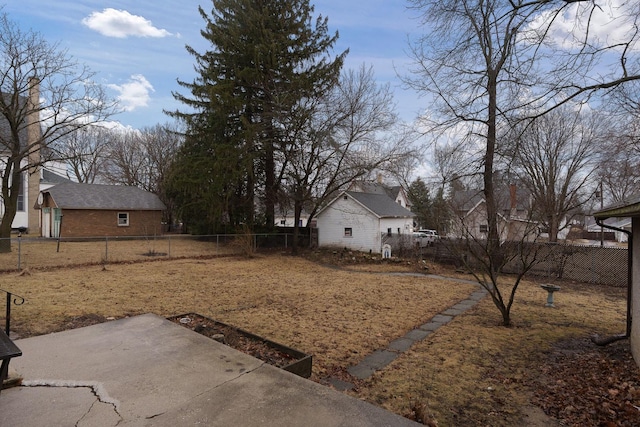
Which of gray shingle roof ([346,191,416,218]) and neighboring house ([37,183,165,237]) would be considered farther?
gray shingle roof ([346,191,416,218])

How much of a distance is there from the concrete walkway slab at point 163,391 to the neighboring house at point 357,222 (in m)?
17.2

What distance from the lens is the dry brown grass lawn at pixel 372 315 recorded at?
13.3 ft

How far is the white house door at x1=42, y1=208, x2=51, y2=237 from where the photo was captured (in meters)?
21.9

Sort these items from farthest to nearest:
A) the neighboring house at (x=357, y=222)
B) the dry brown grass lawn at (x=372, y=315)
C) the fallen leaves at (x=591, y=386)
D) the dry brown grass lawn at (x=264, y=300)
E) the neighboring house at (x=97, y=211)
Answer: the neighboring house at (x=357, y=222), the neighboring house at (x=97, y=211), the dry brown grass lawn at (x=264, y=300), the dry brown grass lawn at (x=372, y=315), the fallen leaves at (x=591, y=386)

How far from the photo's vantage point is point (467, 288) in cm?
1098

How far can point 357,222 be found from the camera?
21859 millimetres

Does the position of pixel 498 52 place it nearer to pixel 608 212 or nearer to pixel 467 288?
pixel 608 212

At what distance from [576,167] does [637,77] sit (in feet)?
60.7

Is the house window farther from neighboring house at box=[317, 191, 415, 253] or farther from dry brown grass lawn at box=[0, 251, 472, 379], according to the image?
neighboring house at box=[317, 191, 415, 253]

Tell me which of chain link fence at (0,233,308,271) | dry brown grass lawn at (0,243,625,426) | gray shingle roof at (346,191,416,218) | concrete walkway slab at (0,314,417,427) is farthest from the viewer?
gray shingle roof at (346,191,416,218)

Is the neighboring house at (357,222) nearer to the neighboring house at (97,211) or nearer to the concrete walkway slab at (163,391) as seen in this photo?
the neighboring house at (97,211)

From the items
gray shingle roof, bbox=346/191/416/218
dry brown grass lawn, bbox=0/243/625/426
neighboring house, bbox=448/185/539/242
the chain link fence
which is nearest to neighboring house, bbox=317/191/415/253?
gray shingle roof, bbox=346/191/416/218

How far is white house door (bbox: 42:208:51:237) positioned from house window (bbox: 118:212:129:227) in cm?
398

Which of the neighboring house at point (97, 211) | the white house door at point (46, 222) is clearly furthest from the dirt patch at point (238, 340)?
the white house door at point (46, 222)
